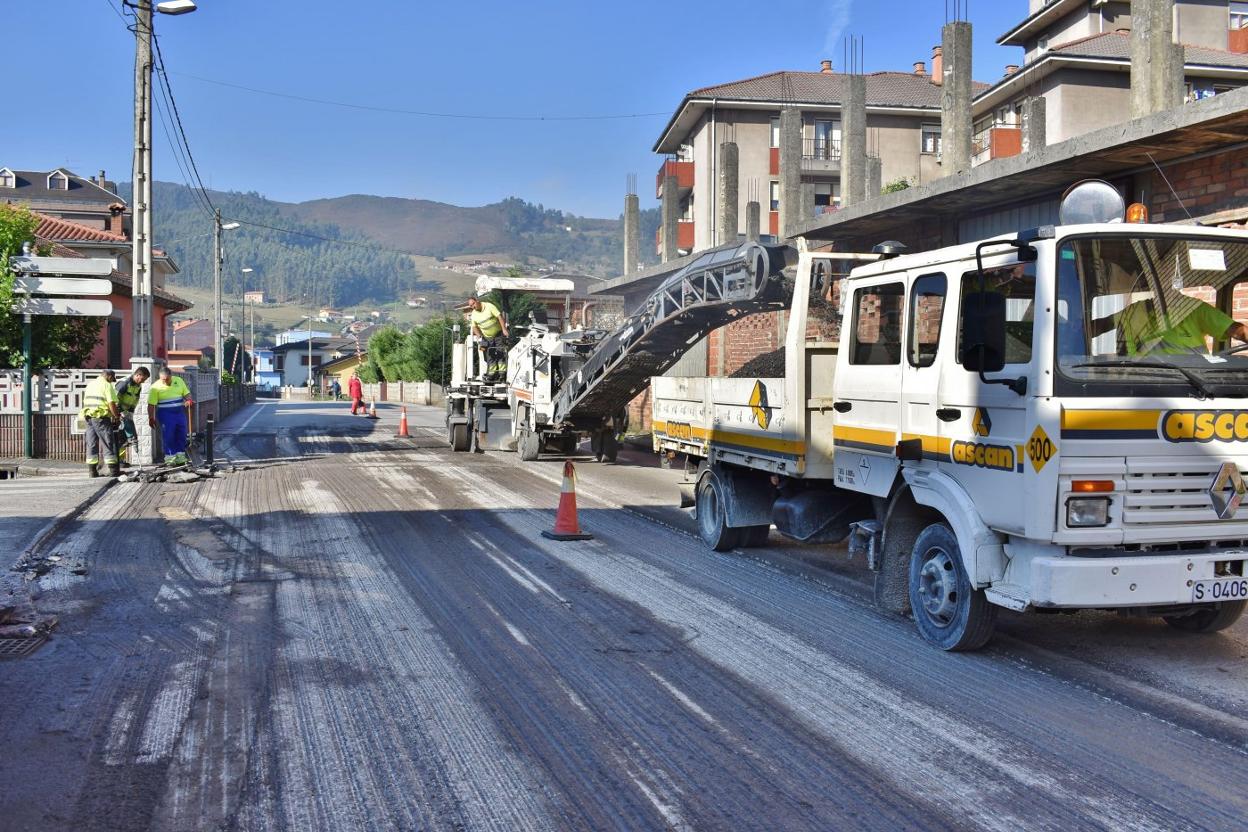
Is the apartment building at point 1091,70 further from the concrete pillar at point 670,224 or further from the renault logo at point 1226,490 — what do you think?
the renault logo at point 1226,490

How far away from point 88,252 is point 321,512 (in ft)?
118

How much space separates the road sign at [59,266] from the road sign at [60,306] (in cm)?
47

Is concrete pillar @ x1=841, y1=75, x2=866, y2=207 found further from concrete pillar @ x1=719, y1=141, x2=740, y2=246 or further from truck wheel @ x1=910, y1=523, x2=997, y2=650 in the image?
truck wheel @ x1=910, y1=523, x2=997, y2=650

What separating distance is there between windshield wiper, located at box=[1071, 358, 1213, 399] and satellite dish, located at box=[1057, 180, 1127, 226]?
1218mm

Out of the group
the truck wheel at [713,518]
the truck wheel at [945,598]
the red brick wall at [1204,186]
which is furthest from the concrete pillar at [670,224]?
the truck wheel at [945,598]

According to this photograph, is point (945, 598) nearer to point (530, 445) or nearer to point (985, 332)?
point (985, 332)

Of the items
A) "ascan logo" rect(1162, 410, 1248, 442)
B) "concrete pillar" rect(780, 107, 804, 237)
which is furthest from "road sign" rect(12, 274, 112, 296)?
"ascan logo" rect(1162, 410, 1248, 442)

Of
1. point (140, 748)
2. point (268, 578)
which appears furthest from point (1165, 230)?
point (268, 578)

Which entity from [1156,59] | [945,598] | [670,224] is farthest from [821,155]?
[945,598]

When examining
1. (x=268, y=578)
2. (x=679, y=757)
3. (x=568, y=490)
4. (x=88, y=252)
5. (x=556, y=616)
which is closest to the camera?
(x=679, y=757)

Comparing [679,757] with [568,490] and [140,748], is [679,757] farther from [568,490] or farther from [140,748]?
[568,490]

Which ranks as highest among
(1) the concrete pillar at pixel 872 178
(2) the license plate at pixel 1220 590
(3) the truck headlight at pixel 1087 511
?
(1) the concrete pillar at pixel 872 178

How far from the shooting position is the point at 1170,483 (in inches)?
238

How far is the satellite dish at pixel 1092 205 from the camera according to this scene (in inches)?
275
